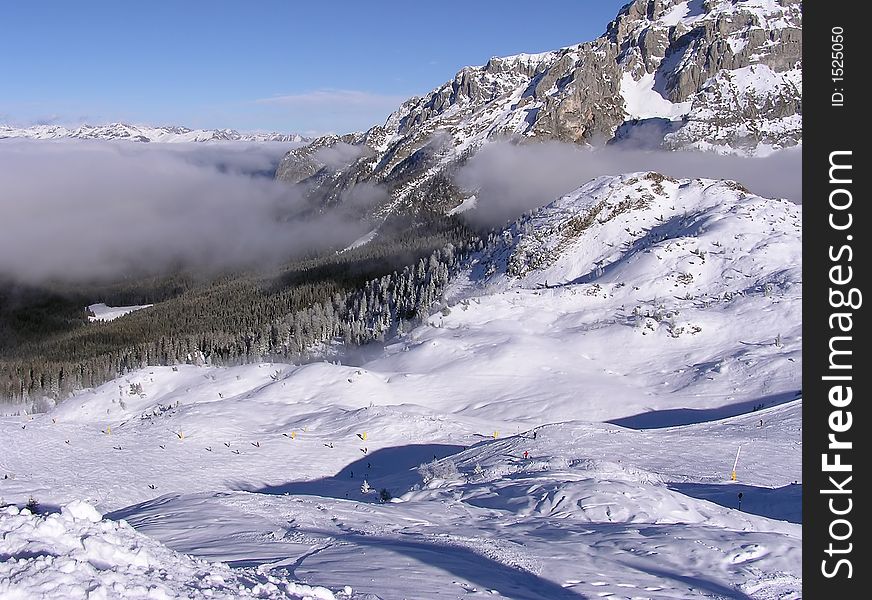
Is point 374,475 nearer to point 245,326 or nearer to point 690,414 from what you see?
point 690,414

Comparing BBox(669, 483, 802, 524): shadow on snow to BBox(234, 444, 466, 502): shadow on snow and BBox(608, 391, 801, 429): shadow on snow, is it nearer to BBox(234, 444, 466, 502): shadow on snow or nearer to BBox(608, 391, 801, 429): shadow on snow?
BBox(234, 444, 466, 502): shadow on snow

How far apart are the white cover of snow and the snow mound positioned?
521 millimetres

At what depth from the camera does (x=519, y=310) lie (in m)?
65.8

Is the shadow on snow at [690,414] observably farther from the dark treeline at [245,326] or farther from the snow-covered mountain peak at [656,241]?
the dark treeline at [245,326]

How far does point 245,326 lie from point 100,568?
451ft

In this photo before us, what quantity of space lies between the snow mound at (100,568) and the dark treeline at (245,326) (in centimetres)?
6113

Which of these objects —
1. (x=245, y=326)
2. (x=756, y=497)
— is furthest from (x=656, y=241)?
(x=245, y=326)

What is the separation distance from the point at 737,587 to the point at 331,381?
1609 inches

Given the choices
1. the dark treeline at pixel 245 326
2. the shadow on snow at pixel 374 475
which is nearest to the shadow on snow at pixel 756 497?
the shadow on snow at pixel 374 475

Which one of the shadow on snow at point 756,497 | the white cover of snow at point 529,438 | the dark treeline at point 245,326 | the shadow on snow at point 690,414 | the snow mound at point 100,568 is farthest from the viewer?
the dark treeline at point 245,326

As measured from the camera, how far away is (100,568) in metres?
10.1

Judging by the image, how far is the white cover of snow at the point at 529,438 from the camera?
1342cm

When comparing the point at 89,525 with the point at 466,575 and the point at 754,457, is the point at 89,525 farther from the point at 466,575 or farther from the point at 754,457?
the point at 754,457
